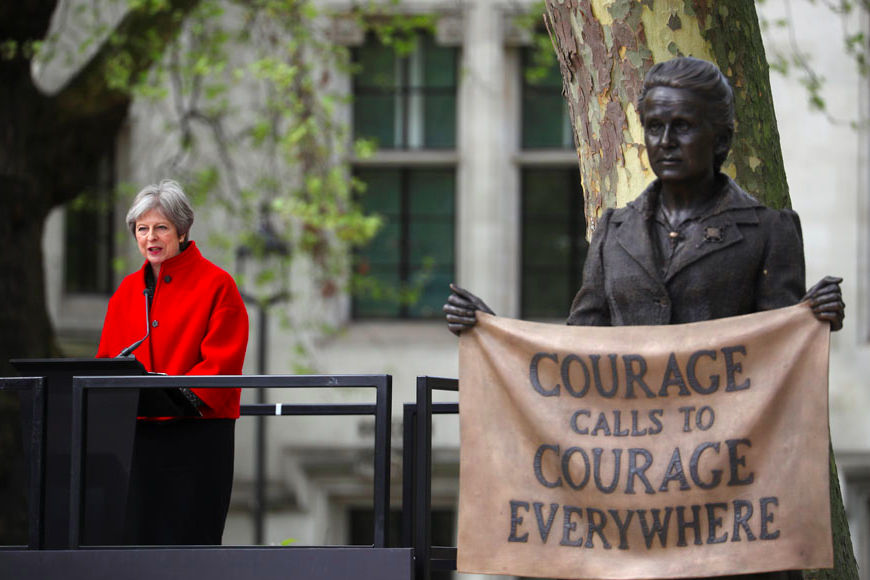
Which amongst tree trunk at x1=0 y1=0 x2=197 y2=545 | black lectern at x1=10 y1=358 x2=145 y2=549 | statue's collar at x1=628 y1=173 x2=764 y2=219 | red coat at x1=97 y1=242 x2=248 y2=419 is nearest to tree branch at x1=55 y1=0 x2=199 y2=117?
tree trunk at x1=0 y1=0 x2=197 y2=545

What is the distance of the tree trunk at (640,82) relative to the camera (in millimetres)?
6930

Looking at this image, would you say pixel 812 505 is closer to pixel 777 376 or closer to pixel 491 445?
pixel 777 376

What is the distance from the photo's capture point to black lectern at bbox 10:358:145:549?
6090 millimetres

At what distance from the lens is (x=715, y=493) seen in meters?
4.76

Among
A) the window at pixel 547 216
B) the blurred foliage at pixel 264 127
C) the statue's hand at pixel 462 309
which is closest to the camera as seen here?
the statue's hand at pixel 462 309

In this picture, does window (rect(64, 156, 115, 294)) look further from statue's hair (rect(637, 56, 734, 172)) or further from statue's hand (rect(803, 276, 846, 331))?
statue's hand (rect(803, 276, 846, 331))

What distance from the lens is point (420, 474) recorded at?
5.98 meters

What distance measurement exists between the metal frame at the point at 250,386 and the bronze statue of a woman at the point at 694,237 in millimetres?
1362

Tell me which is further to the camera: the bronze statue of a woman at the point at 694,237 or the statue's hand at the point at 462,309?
the statue's hand at the point at 462,309

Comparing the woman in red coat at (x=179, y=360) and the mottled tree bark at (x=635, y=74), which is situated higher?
the mottled tree bark at (x=635, y=74)

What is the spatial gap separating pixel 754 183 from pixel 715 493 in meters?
2.69

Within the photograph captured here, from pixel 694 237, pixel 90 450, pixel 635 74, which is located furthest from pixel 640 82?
pixel 90 450

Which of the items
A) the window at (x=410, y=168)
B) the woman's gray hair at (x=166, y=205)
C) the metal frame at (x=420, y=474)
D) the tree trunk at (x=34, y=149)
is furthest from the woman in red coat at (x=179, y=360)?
the window at (x=410, y=168)

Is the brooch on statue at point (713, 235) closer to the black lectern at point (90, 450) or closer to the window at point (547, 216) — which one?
the black lectern at point (90, 450)
